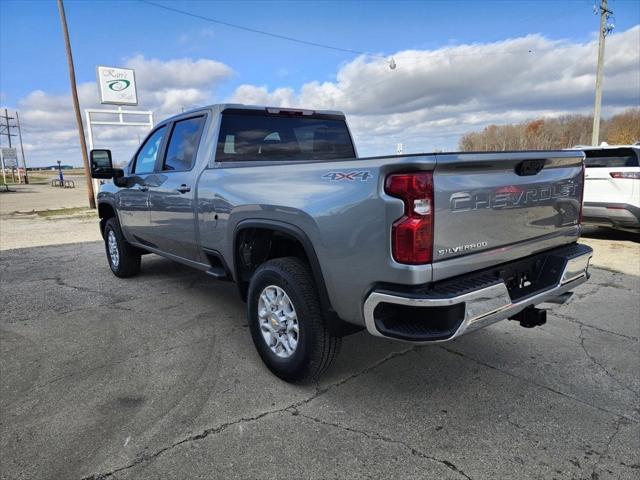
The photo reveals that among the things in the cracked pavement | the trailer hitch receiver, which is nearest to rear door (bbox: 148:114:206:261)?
the cracked pavement

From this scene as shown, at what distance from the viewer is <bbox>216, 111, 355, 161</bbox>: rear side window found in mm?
3992

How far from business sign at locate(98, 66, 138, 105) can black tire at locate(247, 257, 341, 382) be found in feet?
62.1

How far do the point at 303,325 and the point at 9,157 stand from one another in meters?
43.2

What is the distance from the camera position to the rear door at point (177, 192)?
4.03 metres

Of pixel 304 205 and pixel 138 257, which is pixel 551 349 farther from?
pixel 138 257

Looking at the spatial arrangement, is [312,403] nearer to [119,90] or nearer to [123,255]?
[123,255]

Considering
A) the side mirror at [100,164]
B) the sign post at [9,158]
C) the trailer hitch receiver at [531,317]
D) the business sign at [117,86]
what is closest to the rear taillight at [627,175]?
the trailer hitch receiver at [531,317]

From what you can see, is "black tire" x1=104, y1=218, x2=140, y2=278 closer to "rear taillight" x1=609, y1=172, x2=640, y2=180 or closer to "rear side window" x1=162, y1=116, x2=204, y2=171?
"rear side window" x1=162, y1=116, x2=204, y2=171

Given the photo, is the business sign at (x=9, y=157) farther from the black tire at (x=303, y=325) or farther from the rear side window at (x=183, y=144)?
the black tire at (x=303, y=325)

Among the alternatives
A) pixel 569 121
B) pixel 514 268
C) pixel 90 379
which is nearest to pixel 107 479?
pixel 90 379

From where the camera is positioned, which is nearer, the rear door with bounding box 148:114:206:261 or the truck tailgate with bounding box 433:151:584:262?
the truck tailgate with bounding box 433:151:584:262

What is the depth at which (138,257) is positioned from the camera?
20.0 ft

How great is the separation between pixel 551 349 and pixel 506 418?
4.11 feet

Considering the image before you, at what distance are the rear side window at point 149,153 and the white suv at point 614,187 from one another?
7.09m
